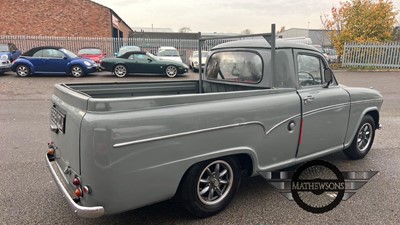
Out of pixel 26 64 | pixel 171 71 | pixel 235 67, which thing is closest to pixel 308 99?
pixel 235 67

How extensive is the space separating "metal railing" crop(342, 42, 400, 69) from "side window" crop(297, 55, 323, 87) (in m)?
18.2

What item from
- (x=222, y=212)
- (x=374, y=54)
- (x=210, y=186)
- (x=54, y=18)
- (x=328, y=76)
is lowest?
(x=222, y=212)

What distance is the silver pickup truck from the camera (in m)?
2.38

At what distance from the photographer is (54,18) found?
24.8 meters

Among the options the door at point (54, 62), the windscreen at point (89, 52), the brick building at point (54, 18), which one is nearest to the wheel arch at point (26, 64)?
the door at point (54, 62)

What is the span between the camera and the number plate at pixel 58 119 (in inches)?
112

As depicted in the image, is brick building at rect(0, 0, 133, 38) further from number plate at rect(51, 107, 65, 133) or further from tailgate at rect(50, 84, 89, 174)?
tailgate at rect(50, 84, 89, 174)

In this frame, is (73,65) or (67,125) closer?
(67,125)

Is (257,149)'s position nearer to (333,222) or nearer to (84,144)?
(333,222)

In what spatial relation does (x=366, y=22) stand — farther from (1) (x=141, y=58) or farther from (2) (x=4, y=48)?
(2) (x=4, y=48)

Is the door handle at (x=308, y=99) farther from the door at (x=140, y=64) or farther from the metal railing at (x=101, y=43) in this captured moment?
the metal railing at (x=101, y=43)

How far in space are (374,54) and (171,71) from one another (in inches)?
534

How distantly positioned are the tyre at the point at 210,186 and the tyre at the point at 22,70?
1407 cm

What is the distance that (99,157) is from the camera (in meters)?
2.31
